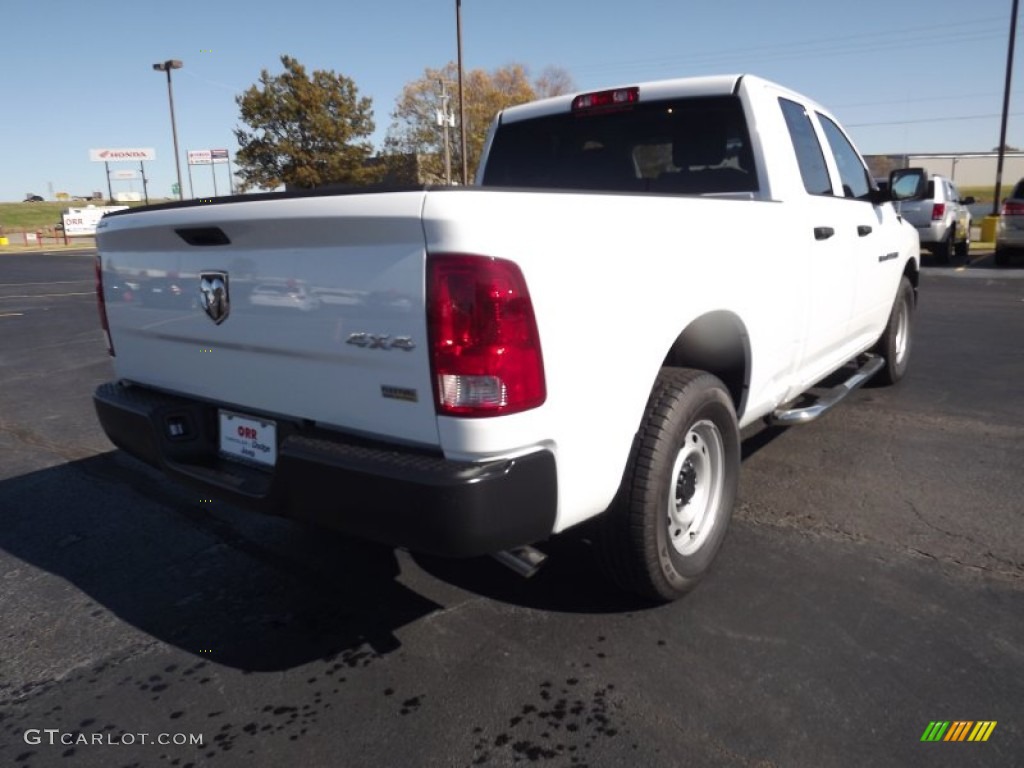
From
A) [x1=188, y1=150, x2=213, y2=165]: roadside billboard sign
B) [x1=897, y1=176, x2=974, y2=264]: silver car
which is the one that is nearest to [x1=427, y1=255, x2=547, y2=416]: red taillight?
[x1=897, y1=176, x2=974, y2=264]: silver car

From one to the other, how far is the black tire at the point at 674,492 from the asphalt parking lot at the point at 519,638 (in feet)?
0.56

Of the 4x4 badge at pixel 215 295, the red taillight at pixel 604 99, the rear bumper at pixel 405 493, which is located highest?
the red taillight at pixel 604 99

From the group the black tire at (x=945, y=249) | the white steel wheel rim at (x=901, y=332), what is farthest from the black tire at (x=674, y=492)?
the black tire at (x=945, y=249)

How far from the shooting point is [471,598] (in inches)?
117

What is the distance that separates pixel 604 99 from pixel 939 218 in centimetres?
1416

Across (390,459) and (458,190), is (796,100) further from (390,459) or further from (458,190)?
(390,459)

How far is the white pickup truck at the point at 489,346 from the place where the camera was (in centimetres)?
205

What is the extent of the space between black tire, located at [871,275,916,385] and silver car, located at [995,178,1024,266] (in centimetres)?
1070

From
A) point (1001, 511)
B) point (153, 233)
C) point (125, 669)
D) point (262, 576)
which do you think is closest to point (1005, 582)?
point (1001, 511)

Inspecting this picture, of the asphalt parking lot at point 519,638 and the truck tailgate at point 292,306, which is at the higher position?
the truck tailgate at point 292,306

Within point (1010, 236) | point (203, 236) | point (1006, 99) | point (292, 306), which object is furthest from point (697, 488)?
point (1006, 99)

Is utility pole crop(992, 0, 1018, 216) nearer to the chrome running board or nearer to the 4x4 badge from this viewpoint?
the chrome running board

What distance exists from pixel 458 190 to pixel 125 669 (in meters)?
1.98

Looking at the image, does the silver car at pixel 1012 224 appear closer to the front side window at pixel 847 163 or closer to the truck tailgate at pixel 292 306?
the front side window at pixel 847 163
